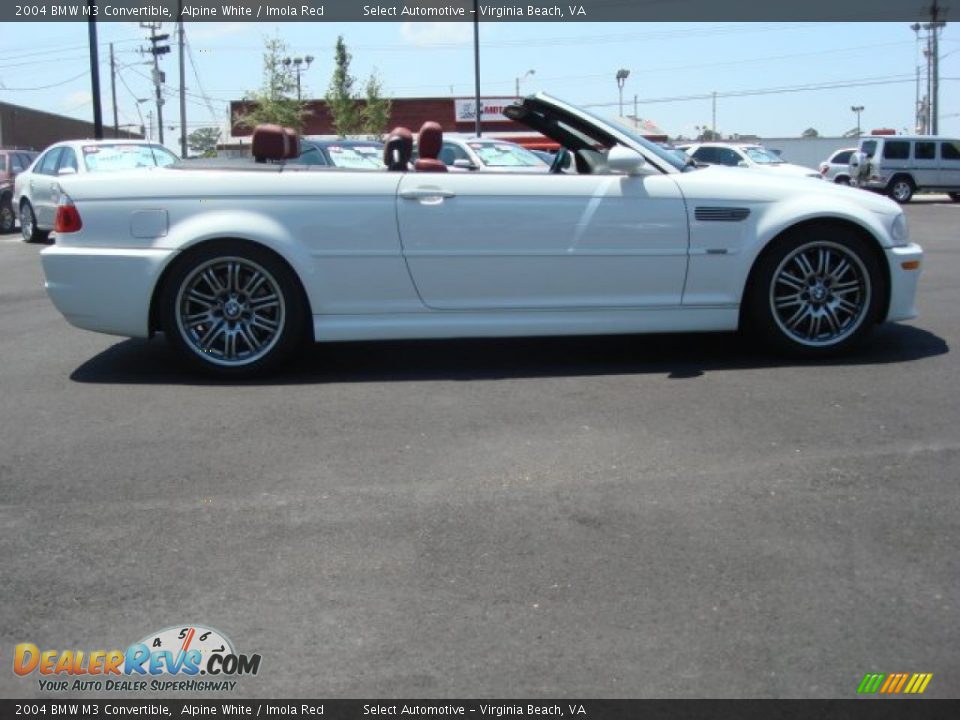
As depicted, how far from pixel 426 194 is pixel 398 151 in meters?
0.49

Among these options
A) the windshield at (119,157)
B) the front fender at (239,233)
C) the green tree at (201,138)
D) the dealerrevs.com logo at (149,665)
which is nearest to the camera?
the dealerrevs.com logo at (149,665)

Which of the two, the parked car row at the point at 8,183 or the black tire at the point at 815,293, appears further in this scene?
the parked car row at the point at 8,183

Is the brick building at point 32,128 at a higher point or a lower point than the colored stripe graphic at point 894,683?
higher

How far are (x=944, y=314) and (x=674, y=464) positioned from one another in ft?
13.7

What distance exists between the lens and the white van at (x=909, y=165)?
2942 centimetres

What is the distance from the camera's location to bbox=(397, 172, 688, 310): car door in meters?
5.86

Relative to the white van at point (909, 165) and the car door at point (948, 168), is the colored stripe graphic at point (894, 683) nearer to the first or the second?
the white van at point (909, 165)

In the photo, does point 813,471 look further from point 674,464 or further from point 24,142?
point 24,142

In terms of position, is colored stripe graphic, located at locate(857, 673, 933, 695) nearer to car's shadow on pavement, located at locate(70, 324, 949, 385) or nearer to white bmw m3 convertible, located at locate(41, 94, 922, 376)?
car's shadow on pavement, located at locate(70, 324, 949, 385)

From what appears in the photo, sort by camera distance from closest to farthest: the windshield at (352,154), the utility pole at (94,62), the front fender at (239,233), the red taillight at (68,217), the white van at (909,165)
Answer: the front fender at (239,233)
the red taillight at (68,217)
the windshield at (352,154)
the utility pole at (94,62)
the white van at (909,165)

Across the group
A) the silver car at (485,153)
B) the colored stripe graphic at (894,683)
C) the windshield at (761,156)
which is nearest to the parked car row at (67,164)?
the silver car at (485,153)
